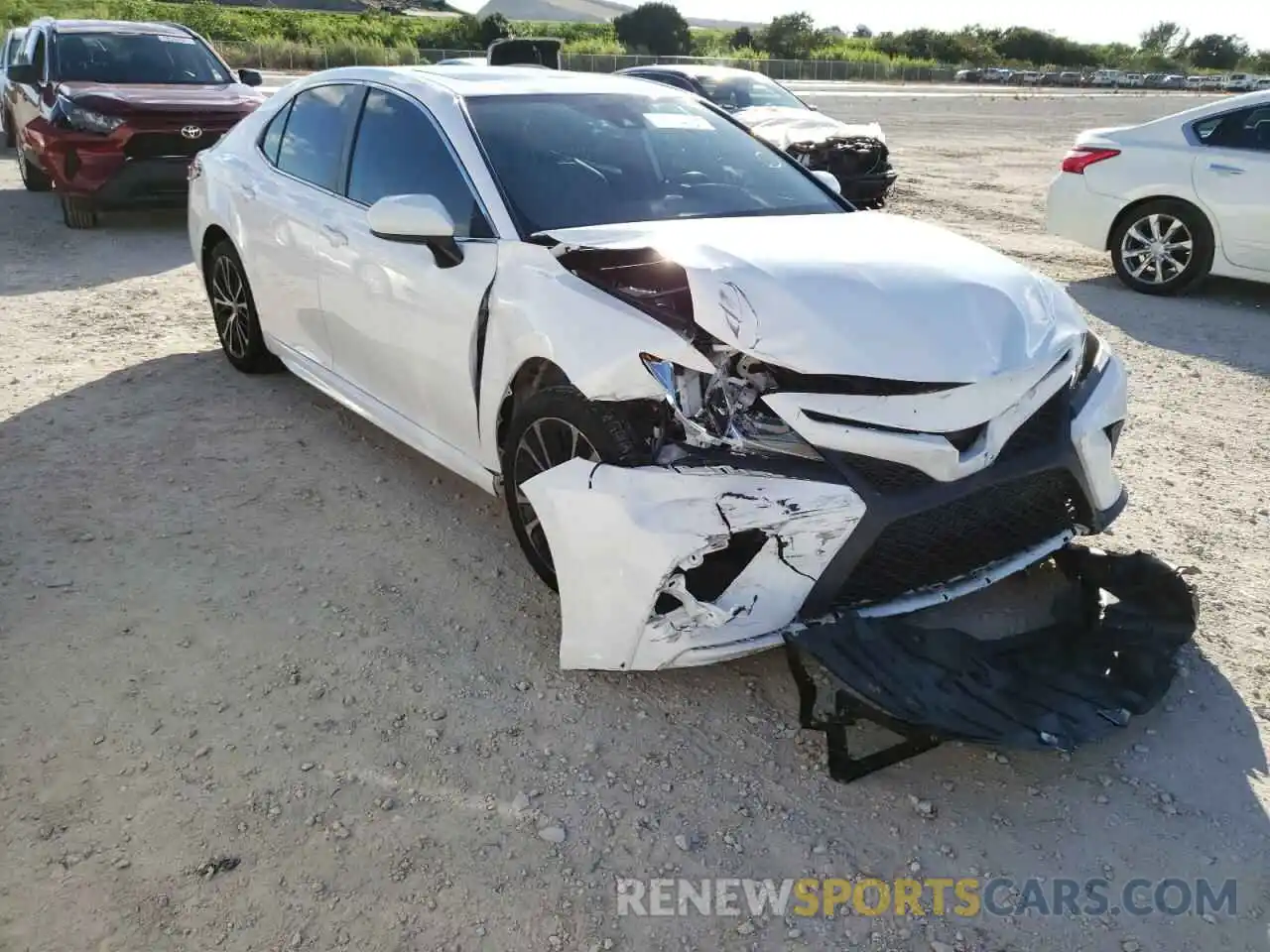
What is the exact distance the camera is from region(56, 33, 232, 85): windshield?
9922mm

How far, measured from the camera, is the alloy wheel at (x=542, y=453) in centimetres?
314

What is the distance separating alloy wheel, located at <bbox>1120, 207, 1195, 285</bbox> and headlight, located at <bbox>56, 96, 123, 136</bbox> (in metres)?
8.42

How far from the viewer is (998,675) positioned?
280 centimetres

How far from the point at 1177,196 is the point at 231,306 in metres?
6.63

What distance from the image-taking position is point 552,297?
3195 millimetres

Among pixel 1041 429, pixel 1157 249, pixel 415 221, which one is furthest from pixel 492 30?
pixel 1041 429

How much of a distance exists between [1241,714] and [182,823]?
289 centimetres

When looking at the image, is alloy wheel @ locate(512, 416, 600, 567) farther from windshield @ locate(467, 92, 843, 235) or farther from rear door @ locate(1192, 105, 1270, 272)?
rear door @ locate(1192, 105, 1270, 272)

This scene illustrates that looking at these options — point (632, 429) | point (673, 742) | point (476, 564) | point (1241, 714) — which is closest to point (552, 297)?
point (632, 429)

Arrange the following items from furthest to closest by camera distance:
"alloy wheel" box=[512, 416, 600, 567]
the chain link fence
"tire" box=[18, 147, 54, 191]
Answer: the chain link fence < "tire" box=[18, 147, 54, 191] < "alloy wheel" box=[512, 416, 600, 567]

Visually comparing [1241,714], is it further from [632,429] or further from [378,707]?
[378,707]

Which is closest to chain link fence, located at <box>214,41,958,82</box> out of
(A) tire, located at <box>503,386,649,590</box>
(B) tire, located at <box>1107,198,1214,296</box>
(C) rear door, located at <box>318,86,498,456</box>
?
(B) tire, located at <box>1107,198,1214,296</box>

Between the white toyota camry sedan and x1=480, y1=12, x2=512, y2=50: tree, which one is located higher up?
the white toyota camry sedan

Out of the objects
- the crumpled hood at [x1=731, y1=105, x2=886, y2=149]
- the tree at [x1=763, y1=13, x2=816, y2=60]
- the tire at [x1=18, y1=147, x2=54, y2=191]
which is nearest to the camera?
the crumpled hood at [x1=731, y1=105, x2=886, y2=149]
